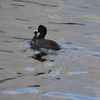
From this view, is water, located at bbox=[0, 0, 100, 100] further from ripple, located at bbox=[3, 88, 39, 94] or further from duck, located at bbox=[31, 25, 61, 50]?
duck, located at bbox=[31, 25, 61, 50]

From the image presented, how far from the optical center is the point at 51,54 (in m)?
13.1

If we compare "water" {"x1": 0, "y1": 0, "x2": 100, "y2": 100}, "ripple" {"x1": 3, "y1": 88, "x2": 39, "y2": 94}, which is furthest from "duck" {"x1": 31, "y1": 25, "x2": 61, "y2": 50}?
"ripple" {"x1": 3, "y1": 88, "x2": 39, "y2": 94}

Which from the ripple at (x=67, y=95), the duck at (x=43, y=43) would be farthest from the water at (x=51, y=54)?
the duck at (x=43, y=43)

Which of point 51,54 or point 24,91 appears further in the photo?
point 51,54

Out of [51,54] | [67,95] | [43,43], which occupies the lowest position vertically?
[67,95]

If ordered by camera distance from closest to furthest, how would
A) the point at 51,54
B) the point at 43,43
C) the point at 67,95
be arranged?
the point at 67,95 < the point at 51,54 < the point at 43,43

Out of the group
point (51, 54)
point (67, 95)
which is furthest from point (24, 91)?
point (51, 54)

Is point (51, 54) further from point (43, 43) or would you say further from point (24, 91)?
point (24, 91)

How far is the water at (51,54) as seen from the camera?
9.73m

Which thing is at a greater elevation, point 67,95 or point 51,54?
point 51,54

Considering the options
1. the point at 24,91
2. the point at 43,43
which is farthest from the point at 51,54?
the point at 24,91

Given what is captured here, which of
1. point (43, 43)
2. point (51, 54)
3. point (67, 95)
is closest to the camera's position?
point (67, 95)

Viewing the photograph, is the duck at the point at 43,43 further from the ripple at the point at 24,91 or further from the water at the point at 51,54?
the ripple at the point at 24,91

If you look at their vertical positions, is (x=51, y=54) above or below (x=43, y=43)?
below
